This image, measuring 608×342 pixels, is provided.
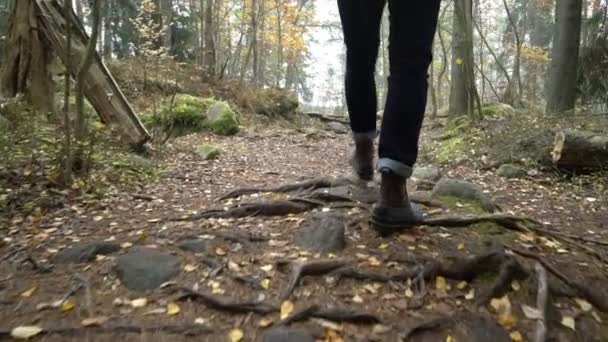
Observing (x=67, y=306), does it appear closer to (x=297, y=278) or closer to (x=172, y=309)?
(x=172, y=309)

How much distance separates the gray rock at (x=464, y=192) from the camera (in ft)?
9.78

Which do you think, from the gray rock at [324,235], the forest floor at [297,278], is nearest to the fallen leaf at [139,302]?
the forest floor at [297,278]

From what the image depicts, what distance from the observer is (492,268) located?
1932mm

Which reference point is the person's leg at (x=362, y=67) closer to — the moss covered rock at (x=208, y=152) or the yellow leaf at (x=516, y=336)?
the yellow leaf at (x=516, y=336)

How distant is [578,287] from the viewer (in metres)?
1.87

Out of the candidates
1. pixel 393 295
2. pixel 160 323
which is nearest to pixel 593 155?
pixel 393 295

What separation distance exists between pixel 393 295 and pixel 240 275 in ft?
2.24

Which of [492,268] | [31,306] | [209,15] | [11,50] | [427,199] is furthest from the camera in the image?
[209,15]

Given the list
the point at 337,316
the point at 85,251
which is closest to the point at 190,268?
the point at 85,251

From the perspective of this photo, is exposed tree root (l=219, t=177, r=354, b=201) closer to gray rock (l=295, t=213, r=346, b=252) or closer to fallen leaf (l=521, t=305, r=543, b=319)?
gray rock (l=295, t=213, r=346, b=252)

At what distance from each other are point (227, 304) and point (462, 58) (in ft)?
26.8

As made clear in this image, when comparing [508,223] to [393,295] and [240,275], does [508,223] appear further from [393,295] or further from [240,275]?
[240,275]

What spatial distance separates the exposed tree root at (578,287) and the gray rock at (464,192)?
0.89 meters

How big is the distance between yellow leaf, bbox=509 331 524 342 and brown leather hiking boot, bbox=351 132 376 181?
1.30 metres
